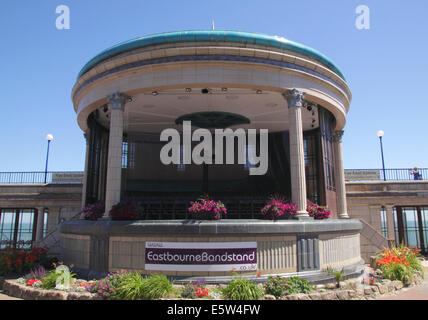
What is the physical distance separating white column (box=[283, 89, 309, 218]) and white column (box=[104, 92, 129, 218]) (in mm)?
7216

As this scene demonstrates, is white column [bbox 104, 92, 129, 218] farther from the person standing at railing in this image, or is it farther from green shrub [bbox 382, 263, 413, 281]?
the person standing at railing

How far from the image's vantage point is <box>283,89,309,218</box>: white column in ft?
43.2

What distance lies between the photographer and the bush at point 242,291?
30.8ft

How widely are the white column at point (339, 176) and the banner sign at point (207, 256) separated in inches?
431

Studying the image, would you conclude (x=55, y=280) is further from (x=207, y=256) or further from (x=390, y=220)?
(x=390, y=220)

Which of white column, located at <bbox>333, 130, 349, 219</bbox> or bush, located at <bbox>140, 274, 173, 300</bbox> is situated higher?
white column, located at <bbox>333, 130, 349, 219</bbox>

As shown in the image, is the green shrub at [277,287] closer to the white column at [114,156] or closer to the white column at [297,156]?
the white column at [297,156]

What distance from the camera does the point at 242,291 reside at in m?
9.57

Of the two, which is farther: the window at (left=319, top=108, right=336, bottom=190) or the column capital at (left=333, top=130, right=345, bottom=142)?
the column capital at (left=333, top=130, right=345, bottom=142)

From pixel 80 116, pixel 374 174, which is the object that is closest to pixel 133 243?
pixel 80 116

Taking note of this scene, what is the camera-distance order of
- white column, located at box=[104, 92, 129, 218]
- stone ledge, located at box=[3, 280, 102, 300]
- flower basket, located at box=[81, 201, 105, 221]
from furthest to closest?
flower basket, located at box=[81, 201, 105, 221] → white column, located at box=[104, 92, 129, 218] → stone ledge, located at box=[3, 280, 102, 300]

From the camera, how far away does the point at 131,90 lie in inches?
559

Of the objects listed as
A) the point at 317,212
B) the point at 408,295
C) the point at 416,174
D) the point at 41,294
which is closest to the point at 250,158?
the point at 317,212

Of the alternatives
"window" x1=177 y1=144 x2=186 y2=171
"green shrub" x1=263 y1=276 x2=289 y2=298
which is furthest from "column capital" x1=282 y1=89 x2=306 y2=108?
"window" x1=177 y1=144 x2=186 y2=171
